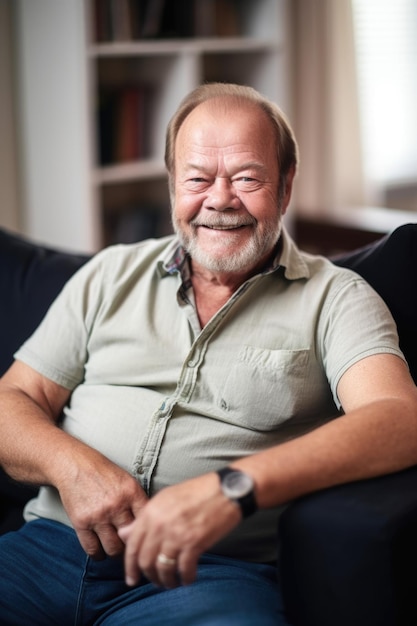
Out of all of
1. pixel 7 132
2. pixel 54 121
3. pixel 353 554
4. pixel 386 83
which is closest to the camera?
pixel 353 554

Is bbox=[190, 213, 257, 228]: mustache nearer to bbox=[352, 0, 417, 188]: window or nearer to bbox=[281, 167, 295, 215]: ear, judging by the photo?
bbox=[281, 167, 295, 215]: ear

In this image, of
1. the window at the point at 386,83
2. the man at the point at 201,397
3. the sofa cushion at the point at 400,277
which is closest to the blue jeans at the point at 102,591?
the man at the point at 201,397

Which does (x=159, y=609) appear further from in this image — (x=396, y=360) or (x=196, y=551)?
(x=396, y=360)

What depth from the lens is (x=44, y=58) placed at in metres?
3.11

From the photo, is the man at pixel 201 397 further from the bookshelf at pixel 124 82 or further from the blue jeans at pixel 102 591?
the bookshelf at pixel 124 82

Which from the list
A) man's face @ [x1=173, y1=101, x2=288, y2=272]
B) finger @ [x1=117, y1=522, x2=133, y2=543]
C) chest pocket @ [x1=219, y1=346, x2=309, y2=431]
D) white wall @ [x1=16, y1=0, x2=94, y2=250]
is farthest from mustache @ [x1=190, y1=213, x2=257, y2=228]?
white wall @ [x1=16, y1=0, x2=94, y2=250]

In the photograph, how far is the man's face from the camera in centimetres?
Result: 157

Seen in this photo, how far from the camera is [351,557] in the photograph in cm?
116

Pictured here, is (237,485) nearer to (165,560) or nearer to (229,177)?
(165,560)

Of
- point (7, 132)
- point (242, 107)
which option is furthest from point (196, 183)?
point (7, 132)

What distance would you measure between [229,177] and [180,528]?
699 mm

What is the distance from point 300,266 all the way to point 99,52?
68.7 inches

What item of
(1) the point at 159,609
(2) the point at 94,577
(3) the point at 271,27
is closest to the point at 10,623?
(2) the point at 94,577

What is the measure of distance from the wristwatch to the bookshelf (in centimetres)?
206
